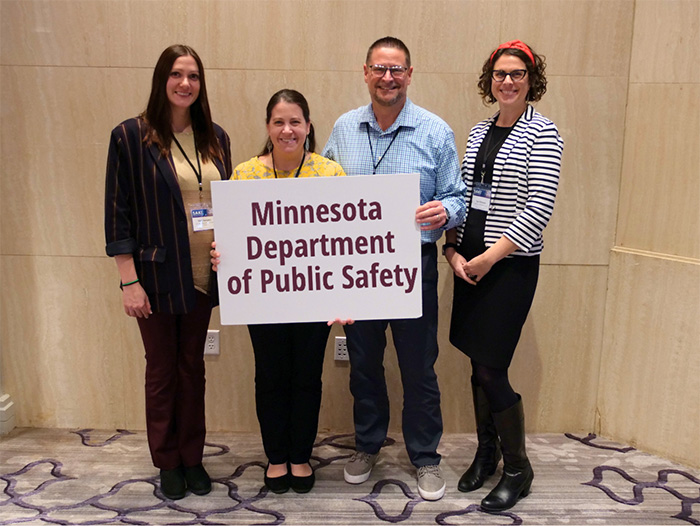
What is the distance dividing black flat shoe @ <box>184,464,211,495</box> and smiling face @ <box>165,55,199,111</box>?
1.34 meters

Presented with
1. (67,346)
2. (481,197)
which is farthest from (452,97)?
(67,346)

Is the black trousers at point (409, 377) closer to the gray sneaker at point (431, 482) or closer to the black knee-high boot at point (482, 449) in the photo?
the gray sneaker at point (431, 482)

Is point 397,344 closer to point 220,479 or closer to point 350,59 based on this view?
point 220,479

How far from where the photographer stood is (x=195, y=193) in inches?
80.2

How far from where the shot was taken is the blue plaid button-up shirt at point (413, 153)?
2137mm

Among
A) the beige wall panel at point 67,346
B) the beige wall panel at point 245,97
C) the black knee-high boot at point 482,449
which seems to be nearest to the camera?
the black knee-high boot at point 482,449

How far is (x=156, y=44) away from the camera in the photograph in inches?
103

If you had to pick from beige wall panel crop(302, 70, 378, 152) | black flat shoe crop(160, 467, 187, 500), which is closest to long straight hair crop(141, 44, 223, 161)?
beige wall panel crop(302, 70, 378, 152)

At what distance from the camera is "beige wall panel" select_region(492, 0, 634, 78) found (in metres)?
2.59

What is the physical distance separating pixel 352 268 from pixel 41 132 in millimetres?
1614

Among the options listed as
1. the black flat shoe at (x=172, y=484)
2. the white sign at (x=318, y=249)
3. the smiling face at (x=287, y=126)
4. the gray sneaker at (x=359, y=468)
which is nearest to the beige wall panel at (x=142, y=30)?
the smiling face at (x=287, y=126)

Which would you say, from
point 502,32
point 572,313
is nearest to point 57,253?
point 502,32

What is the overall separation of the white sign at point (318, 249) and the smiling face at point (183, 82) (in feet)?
1.13

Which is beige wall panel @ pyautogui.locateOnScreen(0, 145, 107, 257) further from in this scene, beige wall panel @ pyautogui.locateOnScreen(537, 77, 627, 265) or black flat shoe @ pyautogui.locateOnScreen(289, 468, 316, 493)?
beige wall panel @ pyautogui.locateOnScreen(537, 77, 627, 265)
